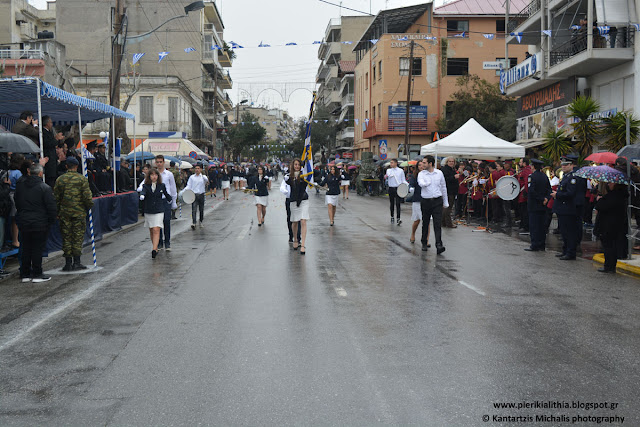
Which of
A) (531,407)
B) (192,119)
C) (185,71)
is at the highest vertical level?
(185,71)

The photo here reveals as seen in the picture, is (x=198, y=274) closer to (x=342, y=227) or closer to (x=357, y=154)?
(x=342, y=227)

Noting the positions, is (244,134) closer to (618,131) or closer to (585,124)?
(585,124)

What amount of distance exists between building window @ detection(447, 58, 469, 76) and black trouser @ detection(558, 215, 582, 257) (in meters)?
41.6

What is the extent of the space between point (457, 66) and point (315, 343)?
49.5 meters

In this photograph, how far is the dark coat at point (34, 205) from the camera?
32.8 feet

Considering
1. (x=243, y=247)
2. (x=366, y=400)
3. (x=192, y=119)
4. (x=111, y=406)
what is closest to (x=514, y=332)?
(x=366, y=400)

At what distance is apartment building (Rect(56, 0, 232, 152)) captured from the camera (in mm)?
54062

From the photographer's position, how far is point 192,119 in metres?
62.2

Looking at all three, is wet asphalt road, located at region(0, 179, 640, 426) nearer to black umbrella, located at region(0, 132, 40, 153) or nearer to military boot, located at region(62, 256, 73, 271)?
military boot, located at region(62, 256, 73, 271)

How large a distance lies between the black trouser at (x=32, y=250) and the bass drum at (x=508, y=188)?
11414 millimetres

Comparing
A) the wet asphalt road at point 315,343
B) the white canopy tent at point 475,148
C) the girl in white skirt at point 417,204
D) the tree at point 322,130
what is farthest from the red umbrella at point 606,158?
the tree at point 322,130

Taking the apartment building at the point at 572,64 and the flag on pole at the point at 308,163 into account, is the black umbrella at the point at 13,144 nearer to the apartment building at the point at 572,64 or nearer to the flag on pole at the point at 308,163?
the flag on pole at the point at 308,163

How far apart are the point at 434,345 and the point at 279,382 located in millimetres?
1783

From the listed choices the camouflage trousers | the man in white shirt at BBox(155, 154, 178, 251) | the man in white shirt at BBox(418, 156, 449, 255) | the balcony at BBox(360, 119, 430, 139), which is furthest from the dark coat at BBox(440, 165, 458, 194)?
the balcony at BBox(360, 119, 430, 139)
